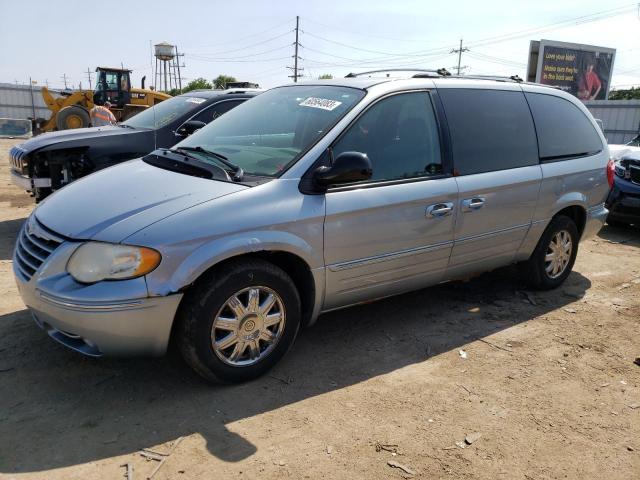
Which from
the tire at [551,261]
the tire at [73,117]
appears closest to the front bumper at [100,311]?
the tire at [551,261]

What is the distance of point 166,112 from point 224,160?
13.3ft

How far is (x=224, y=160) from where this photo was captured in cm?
358

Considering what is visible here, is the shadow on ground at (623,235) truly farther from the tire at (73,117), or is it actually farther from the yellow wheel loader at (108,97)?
the yellow wheel loader at (108,97)

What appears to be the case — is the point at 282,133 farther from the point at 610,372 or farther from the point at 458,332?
the point at 610,372

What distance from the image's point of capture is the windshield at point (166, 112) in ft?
22.9

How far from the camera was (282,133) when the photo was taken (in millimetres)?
3777

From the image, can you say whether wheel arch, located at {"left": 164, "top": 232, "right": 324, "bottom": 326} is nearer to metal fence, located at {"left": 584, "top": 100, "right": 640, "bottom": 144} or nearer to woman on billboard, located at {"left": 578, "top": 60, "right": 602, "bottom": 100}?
metal fence, located at {"left": 584, "top": 100, "right": 640, "bottom": 144}

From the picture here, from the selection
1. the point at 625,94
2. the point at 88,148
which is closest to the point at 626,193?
the point at 88,148

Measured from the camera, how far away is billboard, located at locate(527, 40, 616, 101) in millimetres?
33406

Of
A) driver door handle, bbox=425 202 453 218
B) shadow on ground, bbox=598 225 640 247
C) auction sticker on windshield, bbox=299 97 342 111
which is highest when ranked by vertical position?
auction sticker on windshield, bbox=299 97 342 111

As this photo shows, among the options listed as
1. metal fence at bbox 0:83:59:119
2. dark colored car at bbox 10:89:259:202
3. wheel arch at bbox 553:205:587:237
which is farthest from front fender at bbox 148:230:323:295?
metal fence at bbox 0:83:59:119

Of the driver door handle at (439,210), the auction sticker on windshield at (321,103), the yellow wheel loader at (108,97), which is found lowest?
the driver door handle at (439,210)

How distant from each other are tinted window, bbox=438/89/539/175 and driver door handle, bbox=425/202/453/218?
1.02 ft

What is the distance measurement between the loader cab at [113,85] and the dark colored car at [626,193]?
18.9 metres
